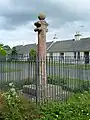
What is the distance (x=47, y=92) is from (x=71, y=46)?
1734 inches

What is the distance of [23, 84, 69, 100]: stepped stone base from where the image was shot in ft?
28.7

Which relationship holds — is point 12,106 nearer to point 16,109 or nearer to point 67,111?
point 16,109

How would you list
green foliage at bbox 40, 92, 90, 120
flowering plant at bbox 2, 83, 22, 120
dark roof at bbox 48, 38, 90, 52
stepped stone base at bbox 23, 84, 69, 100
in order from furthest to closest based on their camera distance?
dark roof at bbox 48, 38, 90, 52 < stepped stone base at bbox 23, 84, 69, 100 < green foliage at bbox 40, 92, 90, 120 < flowering plant at bbox 2, 83, 22, 120

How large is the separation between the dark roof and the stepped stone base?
38.0 metres

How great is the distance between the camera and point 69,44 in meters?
54.6

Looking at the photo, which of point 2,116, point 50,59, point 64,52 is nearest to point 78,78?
point 50,59

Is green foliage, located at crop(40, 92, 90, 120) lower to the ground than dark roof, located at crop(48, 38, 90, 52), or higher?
lower

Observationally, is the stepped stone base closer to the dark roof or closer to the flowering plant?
the flowering plant

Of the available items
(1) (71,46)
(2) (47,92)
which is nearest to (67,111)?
(2) (47,92)

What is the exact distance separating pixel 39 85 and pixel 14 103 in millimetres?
2139

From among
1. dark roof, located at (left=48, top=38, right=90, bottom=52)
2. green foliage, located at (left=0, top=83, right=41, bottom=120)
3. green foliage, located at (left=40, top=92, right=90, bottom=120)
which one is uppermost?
dark roof, located at (left=48, top=38, right=90, bottom=52)

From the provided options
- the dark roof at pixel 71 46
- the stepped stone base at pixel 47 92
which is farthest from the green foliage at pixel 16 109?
the dark roof at pixel 71 46

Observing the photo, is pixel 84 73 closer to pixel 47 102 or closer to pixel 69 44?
pixel 47 102

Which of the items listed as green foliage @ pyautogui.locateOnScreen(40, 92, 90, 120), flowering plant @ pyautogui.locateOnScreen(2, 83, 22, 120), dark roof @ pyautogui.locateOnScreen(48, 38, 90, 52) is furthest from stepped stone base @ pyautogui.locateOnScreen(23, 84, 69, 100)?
dark roof @ pyautogui.locateOnScreen(48, 38, 90, 52)
